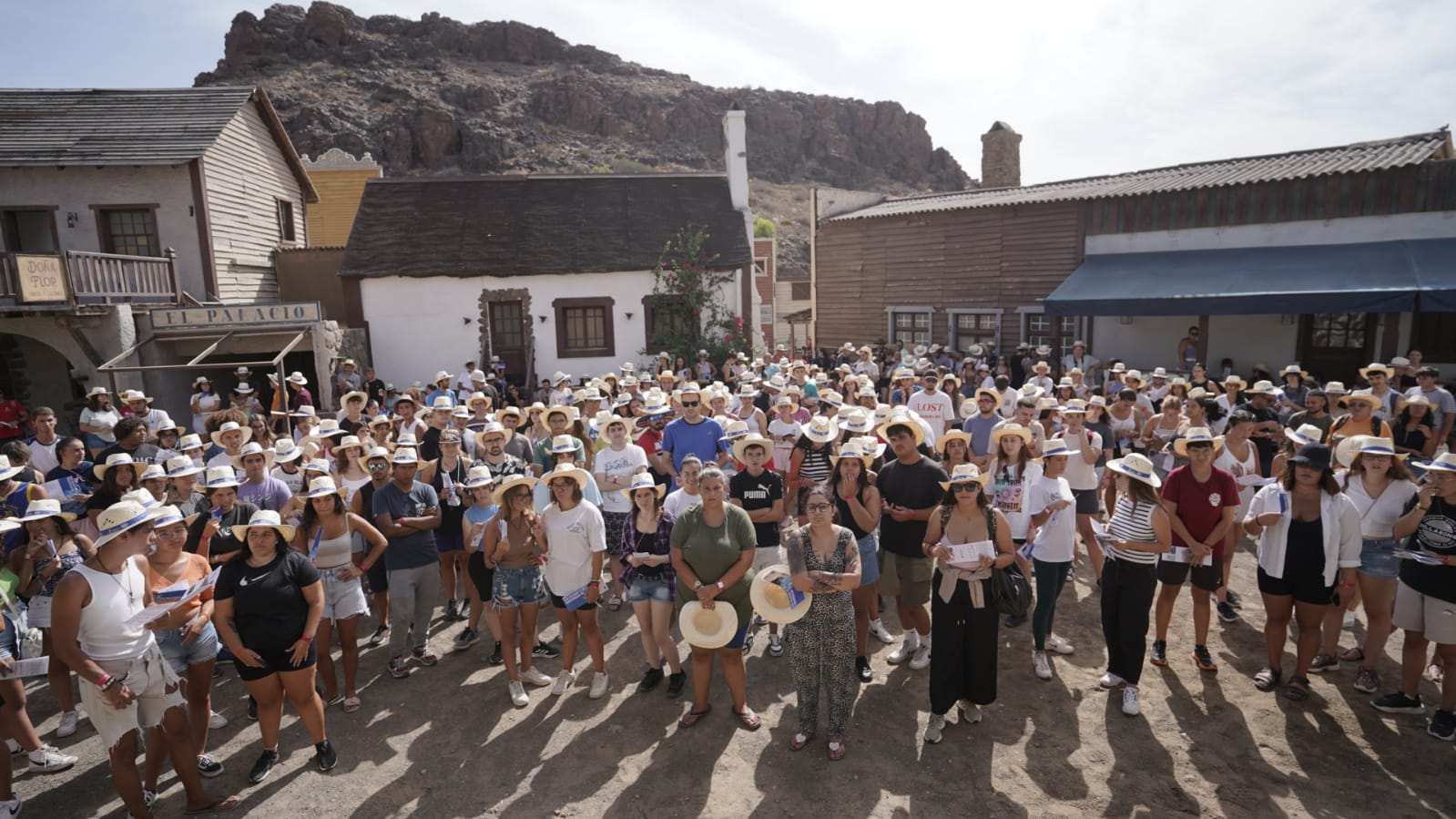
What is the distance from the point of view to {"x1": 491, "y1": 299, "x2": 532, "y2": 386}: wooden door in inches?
756

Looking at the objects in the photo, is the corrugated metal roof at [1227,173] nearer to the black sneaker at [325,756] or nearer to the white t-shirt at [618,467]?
the white t-shirt at [618,467]

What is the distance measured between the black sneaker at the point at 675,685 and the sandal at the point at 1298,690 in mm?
4366

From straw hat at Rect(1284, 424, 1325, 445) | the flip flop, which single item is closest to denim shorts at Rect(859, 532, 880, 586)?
straw hat at Rect(1284, 424, 1325, 445)

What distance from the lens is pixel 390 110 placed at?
2004 inches

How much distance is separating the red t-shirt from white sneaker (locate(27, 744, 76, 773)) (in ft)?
25.6

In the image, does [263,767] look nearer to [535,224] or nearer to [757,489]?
[757,489]

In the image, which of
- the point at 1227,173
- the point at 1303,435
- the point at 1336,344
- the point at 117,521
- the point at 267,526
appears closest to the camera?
the point at 117,521

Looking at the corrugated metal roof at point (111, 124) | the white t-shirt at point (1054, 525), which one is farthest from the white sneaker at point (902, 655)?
the corrugated metal roof at point (111, 124)

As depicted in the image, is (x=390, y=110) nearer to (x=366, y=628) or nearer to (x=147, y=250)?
(x=147, y=250)

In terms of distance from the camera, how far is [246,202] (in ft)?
63.1

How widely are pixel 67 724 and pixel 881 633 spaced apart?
6.16 m

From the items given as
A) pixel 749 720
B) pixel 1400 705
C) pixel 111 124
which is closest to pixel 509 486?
pixel 749 720

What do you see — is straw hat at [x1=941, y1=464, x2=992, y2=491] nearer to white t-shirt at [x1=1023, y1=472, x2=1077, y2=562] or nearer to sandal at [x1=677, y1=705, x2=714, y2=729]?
white t-shirt at [x1=1023, y1=472, x2=1077, y2=562]

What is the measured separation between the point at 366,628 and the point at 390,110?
52832 mm
